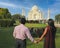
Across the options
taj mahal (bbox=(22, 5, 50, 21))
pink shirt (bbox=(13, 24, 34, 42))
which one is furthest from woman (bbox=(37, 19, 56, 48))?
taj mahal (bbox=(22, 5, 50, 21))

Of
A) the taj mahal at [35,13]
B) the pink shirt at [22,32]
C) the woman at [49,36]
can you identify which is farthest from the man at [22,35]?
the taj mahal at [35,13]

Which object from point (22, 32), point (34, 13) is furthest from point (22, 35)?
point (34, 13)

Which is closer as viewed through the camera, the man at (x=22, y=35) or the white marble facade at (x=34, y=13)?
the man at (x=22, y=35)

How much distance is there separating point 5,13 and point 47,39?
244 ft

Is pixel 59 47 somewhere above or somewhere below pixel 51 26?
below

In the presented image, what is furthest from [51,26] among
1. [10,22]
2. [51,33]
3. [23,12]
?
[23,12]

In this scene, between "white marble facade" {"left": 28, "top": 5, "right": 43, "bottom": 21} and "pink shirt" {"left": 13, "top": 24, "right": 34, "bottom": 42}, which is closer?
"pink shirt" {"left": 13, "top": 24, "right": 34, "bottom": 42}

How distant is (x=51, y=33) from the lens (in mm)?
9727

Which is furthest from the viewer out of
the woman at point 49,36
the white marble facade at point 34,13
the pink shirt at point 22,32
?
the white marble facade at point 34,13

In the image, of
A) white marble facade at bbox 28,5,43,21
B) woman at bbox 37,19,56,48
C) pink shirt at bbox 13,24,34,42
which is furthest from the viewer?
white marble facade at bbox 28,5,43,21

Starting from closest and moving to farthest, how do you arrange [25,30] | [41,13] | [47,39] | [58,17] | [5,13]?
[25,30], [47,39], [5,13], [58,17], [41,13]

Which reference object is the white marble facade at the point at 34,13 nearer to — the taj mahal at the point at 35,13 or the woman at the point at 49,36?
the taj mahal at the point at 35,13

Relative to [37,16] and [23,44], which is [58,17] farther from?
[23,44]

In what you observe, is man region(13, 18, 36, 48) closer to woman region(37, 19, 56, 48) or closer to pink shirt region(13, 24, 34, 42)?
pink shirt region(13, 24, 34, 42)
